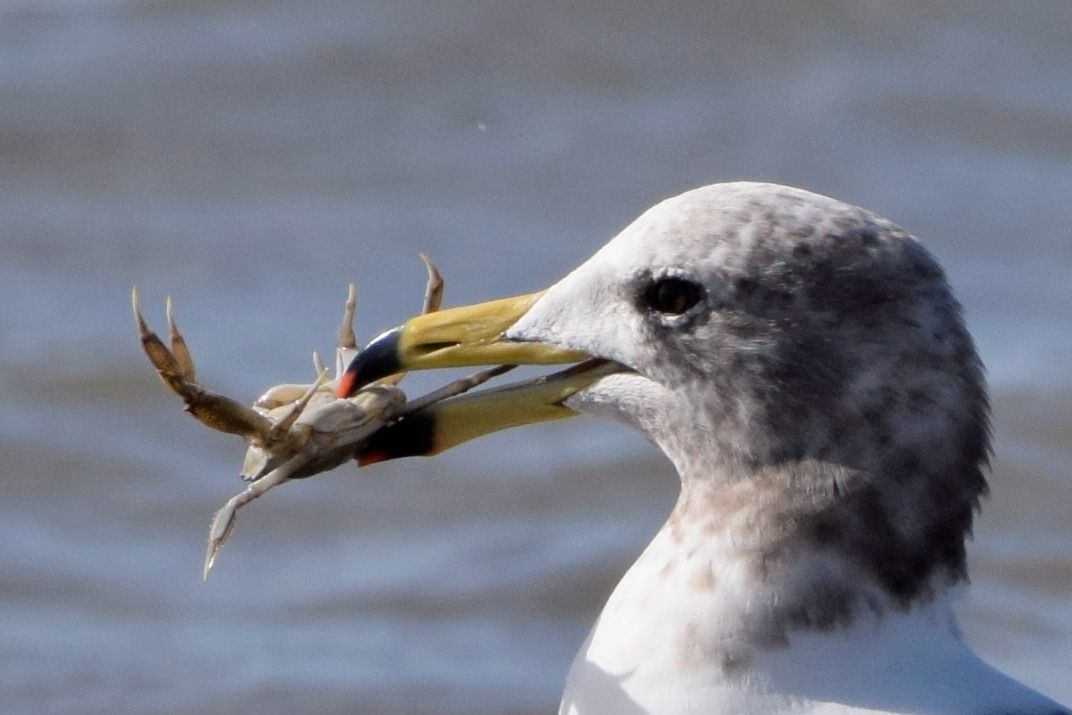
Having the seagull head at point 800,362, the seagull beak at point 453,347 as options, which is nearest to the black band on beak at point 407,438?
the seagull beak at point 453,347

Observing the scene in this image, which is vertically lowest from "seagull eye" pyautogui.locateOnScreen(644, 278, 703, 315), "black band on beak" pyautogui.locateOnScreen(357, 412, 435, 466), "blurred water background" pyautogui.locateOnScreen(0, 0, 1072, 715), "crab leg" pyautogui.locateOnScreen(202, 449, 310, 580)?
"blurred water background" pyautogui.locateOnScreen(0, 0, 1072, 715)

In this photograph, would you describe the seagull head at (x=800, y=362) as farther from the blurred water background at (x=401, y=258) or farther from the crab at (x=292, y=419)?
the blurred water background at (x=401, y=258)

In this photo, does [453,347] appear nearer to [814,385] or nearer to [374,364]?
[374,364]

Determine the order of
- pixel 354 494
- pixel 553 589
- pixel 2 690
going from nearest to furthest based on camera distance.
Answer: pixel 2 690 → pixel 553 589 → pixel 354 494

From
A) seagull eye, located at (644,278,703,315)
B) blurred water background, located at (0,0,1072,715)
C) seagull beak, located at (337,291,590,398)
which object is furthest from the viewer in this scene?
blurred water background, located at (0,0,1072,715)

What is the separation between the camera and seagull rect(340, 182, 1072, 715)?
3602 mm

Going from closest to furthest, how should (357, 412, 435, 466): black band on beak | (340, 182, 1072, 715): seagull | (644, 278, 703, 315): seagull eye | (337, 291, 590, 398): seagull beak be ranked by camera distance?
1. (340, 182, 1072, 715): seagull
2. (644, 278, 703, 315): seagull eye
3. (337, 291, 590, 398): seagull beak
4. (357, 412, 435, 466): black band on beak

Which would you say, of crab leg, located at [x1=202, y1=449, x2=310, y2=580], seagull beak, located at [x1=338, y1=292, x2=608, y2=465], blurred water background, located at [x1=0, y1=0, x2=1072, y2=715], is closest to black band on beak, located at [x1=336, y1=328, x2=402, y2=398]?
seagull beak, located at [x1=338, y1=292, x2=608, y2=465]

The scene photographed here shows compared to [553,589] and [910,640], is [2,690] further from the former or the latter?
[910,640]

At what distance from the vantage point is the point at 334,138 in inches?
331

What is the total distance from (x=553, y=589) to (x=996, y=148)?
292cm

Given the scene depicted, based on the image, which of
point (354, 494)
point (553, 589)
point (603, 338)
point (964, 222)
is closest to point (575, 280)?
point (603, 338)

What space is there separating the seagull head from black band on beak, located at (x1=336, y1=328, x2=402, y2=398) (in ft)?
0.86

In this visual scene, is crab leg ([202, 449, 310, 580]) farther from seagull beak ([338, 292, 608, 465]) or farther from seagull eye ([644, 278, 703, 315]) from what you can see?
seagull eye ([644, 278, 703, 315])
